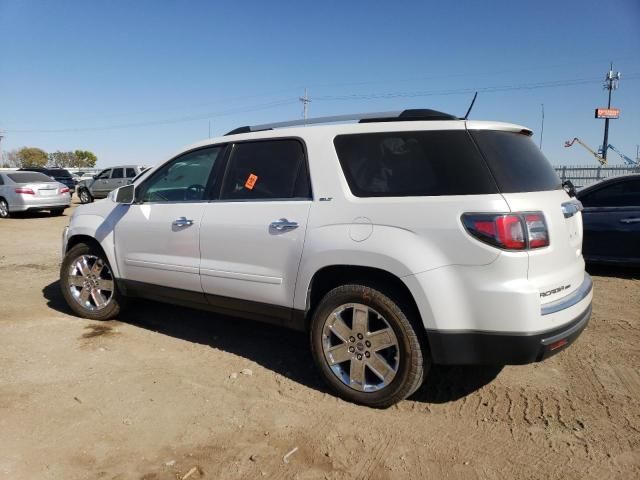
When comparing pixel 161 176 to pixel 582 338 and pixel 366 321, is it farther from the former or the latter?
pixel 582 338

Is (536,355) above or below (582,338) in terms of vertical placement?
above

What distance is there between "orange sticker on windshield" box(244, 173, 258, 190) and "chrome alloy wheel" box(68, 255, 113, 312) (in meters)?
1.96

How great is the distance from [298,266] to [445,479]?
1.60 metres

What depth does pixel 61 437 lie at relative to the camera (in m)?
2.96

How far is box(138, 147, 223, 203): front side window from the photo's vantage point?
4254mm

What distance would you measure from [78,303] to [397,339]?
3608 mm

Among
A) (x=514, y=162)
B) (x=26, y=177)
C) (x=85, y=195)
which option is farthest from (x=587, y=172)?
(x=85, y=195)

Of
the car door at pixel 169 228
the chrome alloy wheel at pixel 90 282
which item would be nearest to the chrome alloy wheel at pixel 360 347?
the car door at pixel 169 228

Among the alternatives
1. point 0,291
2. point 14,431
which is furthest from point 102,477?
point 0,291

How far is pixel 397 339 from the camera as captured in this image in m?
3.13

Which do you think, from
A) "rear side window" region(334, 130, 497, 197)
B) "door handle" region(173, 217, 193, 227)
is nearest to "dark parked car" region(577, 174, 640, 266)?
"rear side window" region(334, 130, 497, 197)

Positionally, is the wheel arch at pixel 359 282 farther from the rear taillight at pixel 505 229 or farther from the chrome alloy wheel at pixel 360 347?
the rear taillight at pixel 505 229

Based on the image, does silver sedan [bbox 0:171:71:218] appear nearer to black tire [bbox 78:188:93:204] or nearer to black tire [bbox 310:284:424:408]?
black tire [bbox 78:188:93:204]

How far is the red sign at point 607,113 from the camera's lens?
56.7m
